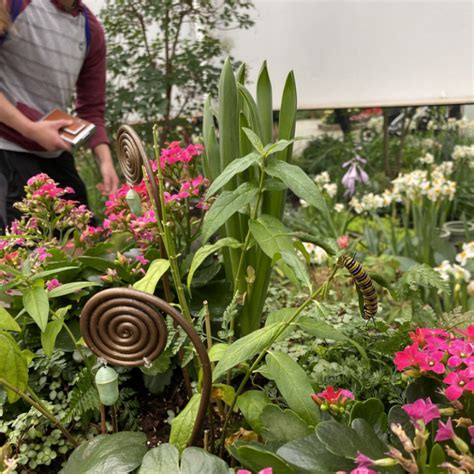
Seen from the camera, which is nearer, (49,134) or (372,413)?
(372,413)

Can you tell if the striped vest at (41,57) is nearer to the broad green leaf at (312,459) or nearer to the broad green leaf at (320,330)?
the broad green leaf at (320,330)

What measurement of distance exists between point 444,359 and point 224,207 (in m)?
0.35

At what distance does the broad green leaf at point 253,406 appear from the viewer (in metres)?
0.69

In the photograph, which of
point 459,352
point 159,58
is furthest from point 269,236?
point 159,58

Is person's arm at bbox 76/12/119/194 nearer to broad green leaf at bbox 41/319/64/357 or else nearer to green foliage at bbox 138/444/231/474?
broad green leaf at bbox 41/319/64/357

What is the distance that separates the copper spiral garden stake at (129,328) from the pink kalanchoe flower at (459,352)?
0.89 feet

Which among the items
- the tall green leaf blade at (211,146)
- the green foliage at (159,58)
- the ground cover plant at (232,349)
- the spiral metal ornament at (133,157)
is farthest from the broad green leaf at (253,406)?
the green foliage at (159,58)

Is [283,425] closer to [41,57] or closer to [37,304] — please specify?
[37,304]

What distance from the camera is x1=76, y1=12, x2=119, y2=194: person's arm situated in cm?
175

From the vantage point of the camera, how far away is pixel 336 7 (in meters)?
3.00

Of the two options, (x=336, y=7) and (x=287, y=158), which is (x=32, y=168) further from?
(x=336, y=7)

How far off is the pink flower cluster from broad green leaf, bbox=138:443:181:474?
29 centimetres

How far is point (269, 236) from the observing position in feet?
2.53

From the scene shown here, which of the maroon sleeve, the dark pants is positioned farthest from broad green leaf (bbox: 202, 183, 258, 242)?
the maroon sleeve
